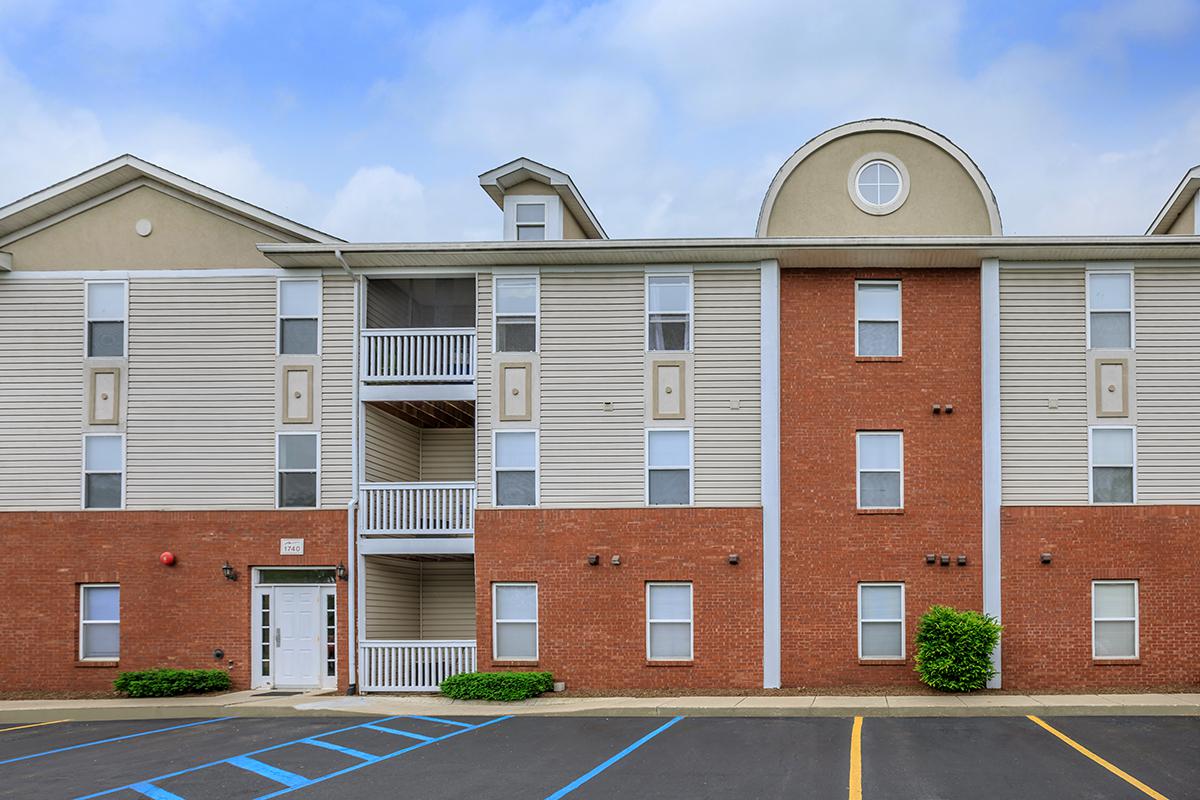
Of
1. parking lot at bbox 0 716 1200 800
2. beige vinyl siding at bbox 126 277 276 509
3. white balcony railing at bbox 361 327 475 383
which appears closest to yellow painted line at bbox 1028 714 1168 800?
parking lot at bbox 0 716 1200 800

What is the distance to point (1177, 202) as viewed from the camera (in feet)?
72.4

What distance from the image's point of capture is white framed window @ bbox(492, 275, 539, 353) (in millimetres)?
21203

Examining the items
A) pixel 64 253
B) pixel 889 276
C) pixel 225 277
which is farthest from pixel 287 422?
pixel 889 276

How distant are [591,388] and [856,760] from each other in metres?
8.68

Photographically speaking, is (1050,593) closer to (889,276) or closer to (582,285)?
(889,276)

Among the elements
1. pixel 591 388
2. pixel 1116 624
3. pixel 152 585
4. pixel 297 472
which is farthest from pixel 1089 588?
pixel 152 585

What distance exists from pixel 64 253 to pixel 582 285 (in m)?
9.42

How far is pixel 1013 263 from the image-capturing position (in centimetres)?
2056

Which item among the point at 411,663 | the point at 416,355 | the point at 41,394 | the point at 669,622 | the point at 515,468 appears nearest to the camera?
the point at 669,622

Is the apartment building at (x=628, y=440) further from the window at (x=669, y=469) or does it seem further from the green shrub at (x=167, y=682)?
the green shrub at (x=167, y=682)

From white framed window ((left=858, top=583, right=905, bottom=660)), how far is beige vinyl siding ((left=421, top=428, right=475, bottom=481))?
8083 millimetres

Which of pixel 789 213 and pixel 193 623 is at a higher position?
pixel 789 213

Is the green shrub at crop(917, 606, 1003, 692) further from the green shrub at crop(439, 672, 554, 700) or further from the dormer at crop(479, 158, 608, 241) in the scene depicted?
the dormer at crop(479, 158, 608, 241)

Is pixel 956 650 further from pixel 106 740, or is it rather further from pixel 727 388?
pixel 106 740
